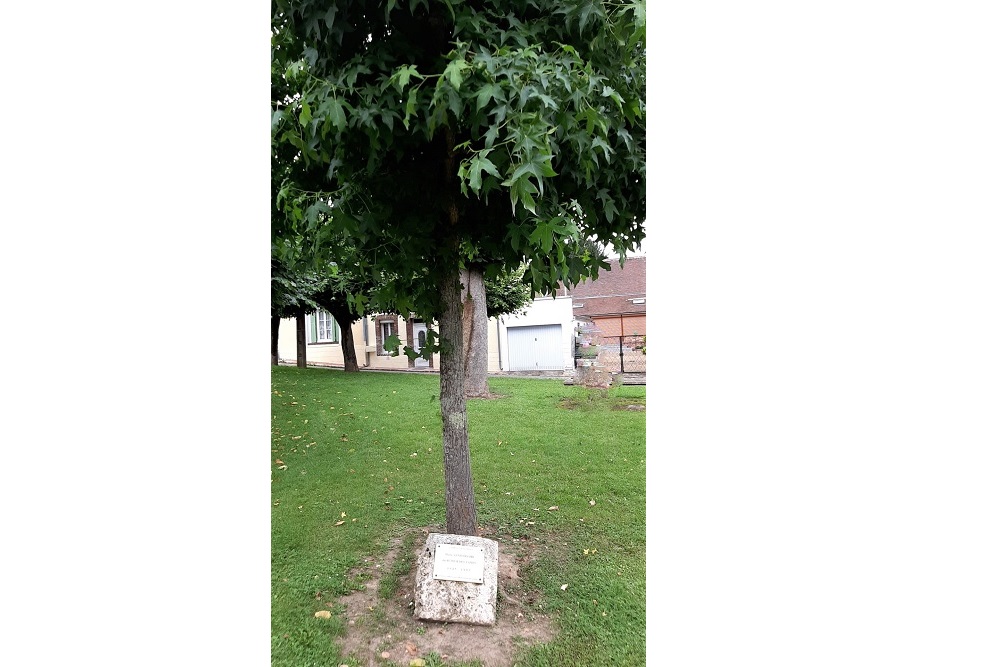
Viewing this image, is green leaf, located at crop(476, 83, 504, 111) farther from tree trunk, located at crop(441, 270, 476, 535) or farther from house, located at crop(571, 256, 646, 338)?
house, located at crop(571, 256, 646, 338)

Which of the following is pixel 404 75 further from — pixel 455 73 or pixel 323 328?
pixel 323 328

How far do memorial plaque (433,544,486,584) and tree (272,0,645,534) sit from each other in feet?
0.68

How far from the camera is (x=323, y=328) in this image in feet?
12.6

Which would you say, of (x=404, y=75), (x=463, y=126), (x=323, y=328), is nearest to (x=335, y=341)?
(x=323, y=328)

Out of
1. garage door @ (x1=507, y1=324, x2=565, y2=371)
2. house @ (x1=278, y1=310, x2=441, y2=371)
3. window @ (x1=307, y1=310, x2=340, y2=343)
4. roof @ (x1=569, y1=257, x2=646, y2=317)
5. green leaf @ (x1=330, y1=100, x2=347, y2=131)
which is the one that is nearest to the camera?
green leaf @ (x1=330, y1=100, x2=347, y2=131)

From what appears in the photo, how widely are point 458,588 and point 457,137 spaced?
1.20m

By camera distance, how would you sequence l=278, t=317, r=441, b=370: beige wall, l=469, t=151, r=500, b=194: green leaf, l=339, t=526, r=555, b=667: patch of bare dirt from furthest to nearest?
l=278, t=317, r=441, b=370: beige wall, l=339, t=526, r=555, b=667: patch of bare dirt, l=469, t=151, r=500, b=194: green leaf

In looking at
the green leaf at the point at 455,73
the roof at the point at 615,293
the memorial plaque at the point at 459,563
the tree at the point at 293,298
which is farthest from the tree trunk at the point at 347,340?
the green leaf at the point at 455,73

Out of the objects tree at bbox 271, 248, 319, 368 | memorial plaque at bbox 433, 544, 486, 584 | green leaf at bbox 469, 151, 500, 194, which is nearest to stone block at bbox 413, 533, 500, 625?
→ memorial plaque at bbox 433, 544, 486, 584

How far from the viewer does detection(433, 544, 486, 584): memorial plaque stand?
4.02ft

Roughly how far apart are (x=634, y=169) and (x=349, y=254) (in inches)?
32.8

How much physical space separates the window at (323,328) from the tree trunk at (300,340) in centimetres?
12

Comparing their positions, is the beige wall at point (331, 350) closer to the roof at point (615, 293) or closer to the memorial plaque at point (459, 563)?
the roof at point (615, 293)

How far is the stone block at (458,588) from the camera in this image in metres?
1.22
